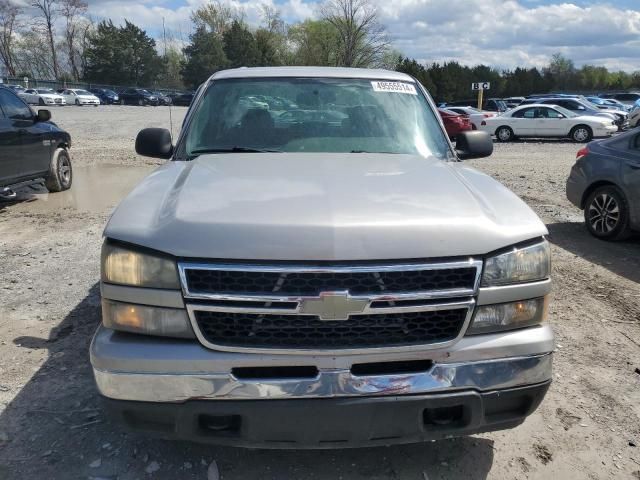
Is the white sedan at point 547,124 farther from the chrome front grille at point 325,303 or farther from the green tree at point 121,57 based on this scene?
the green tree at point 121,57

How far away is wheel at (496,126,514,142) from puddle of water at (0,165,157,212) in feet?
51.2

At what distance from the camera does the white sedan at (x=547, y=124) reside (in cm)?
2220

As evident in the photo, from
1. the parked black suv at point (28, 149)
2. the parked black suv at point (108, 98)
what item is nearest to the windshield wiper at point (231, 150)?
the parked black suv at point (28, 149)

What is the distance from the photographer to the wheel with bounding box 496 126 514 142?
23.2m

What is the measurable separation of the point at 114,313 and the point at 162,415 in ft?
1.50

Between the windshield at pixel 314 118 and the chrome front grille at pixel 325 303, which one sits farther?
the windshield at pixel 314 118

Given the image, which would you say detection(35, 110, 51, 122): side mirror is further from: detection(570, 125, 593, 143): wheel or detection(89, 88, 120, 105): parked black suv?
detection(89, 88, 120, 105): parked black suv

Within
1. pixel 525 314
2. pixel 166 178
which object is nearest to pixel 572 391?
pixel 525 314

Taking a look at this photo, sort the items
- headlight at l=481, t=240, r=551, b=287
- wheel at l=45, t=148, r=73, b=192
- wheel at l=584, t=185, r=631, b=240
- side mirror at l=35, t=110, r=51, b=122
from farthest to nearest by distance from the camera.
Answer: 1. wheel at l=45, t=148, r=73, b=192
2. side mirror at l=35, t=110, r=51, b=122
3. wheel at l=584, t=185, r=631, b=240
4. headlight at l=481, t=240, r=551, b=287

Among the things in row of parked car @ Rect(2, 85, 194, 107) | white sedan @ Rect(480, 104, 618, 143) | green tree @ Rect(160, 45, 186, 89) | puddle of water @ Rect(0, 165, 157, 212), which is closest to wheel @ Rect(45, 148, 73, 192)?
puddle of water @ Rect(0, 165, 157, 212)

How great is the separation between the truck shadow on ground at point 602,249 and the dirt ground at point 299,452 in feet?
0.10

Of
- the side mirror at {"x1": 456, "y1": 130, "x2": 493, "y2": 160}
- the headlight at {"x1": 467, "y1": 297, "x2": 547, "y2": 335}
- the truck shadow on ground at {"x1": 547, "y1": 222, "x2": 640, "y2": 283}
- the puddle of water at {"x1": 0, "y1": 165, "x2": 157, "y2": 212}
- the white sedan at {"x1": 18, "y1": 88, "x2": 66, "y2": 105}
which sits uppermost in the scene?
the white sedan at {"x1": 18, "y1": 88, "x2": 66, "y2": 105}

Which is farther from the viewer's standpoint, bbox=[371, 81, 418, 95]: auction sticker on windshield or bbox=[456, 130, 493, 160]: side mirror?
bbox=[456, 130, 493, 160]: side mirror

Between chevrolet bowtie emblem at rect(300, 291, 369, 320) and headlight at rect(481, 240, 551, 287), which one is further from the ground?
headlight at rect(481, 240, 551, 287)
